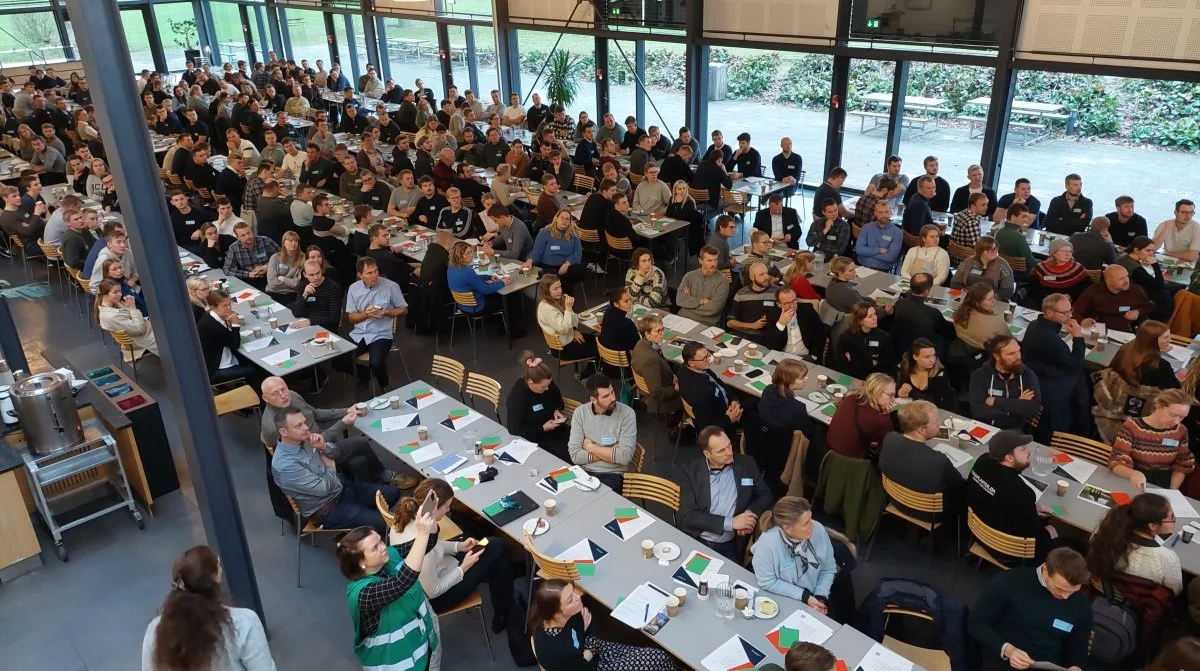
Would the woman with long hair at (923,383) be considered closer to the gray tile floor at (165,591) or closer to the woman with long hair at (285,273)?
the gray tile floor at (165,591)

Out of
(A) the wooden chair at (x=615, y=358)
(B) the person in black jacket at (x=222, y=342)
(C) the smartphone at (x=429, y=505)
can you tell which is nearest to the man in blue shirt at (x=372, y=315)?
(B) the person in black jacket at (x=222, y=342)

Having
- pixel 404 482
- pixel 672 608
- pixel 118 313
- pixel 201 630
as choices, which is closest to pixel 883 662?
pixel 672 608

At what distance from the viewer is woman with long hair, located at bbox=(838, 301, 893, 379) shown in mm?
7043

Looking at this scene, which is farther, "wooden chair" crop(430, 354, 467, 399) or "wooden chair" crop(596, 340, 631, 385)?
"wooden chair" crop(596, 340, 631, 385)

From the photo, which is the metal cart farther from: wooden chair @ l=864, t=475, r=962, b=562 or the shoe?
wooden chair @ l=864, t=475, r=962, b=562

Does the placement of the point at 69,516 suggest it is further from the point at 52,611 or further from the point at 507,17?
the point at 507,17

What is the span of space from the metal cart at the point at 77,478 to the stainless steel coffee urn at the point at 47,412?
8 cm

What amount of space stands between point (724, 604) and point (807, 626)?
43cm

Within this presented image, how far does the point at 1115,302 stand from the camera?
7.64m

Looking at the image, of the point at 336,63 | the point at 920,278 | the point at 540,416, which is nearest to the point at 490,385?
the point at 540,416

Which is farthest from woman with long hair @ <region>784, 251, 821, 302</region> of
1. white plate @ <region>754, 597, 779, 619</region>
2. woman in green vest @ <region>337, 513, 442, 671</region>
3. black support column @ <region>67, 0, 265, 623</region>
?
black support column @ <region>67, 0, 265, 623</region>

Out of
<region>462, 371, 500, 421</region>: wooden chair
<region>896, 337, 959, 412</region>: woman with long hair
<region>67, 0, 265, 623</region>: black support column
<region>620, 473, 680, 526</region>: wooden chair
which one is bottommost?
<region>620, 473, 680, 526</region>: wooden chair

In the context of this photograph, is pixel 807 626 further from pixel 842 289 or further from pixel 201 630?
pixel 842 289

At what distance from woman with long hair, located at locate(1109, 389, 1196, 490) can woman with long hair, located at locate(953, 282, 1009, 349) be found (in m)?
1.73
